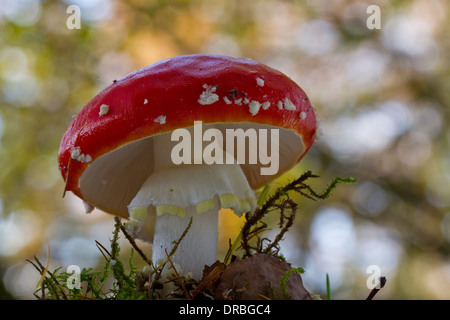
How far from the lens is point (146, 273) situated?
145 centimetres

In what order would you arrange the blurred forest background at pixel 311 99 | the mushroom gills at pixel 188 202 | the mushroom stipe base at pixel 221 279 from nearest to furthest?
the mushroom stipe base at pixel 221 279 < the mushroom gills at pixel 188 202 < the blurred forest background at pixel 311 99

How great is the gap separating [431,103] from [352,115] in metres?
1.47

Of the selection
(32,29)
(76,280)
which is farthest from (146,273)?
(32,29)

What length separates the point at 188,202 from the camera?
148 cm

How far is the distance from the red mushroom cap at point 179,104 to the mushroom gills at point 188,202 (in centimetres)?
30

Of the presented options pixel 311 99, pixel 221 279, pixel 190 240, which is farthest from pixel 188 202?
pixel 311 99

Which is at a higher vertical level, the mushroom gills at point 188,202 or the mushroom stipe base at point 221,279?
the mushroom gills at point 188,202

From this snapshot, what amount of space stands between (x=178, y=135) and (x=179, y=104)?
0.96 feet

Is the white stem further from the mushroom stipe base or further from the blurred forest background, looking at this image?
the blurred forest background

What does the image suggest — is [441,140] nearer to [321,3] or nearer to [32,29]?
[321,3]

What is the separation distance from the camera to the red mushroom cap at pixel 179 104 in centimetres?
124

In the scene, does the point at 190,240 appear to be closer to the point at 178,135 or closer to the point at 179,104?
the point at 178,135

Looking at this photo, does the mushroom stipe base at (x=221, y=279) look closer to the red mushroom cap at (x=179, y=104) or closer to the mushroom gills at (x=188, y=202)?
the mushroom gills at (x=188, y=202)

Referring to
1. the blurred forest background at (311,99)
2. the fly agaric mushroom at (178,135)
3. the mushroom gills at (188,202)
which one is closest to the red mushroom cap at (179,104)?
the fly agaric mushroom at (178,135)
